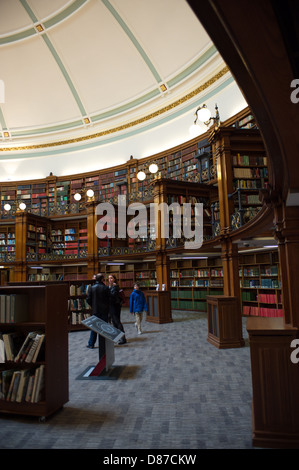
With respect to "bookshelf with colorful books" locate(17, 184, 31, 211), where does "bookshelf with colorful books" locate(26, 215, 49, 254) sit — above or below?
below

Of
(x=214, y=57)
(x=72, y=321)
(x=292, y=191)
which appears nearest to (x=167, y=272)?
(x=72, y=321)

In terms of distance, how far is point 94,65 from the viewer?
15664 mm

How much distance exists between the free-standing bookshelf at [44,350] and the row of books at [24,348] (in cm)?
A: 4

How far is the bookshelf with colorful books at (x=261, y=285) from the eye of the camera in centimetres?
877

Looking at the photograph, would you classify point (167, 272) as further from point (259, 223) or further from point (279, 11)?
point (279, 11)

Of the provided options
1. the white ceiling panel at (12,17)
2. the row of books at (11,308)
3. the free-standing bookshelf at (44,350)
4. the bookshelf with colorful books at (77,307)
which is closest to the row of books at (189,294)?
the bookshelf with colorful books at (77,307)

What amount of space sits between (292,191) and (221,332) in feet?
13.4

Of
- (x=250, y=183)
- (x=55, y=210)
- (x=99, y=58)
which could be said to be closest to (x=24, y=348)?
(x=250, y=183)

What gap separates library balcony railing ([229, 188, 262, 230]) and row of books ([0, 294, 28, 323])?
4.93 metres

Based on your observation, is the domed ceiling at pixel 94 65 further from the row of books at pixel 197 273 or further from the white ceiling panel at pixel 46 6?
the row of books at pixel 197 273

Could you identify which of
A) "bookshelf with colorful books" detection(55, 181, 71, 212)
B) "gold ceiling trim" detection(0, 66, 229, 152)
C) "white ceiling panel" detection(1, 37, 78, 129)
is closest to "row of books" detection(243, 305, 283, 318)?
"gold ceiling trim" detection(0, 66, 229, 152)

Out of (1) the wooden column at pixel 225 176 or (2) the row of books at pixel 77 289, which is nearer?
(1) the wooden column at pixel 225 176

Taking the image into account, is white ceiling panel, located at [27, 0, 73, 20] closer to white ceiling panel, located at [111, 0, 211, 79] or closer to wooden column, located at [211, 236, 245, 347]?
white ceiling panel, located at [111, 0, 211, 79]

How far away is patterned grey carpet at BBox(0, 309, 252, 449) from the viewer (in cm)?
262
